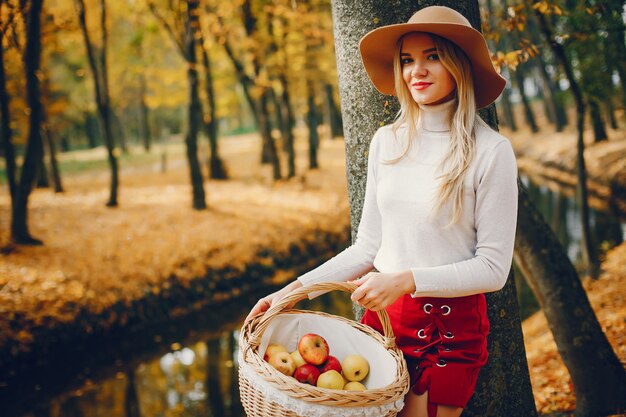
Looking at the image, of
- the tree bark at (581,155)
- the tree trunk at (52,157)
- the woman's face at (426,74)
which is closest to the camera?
the woman's face at (426,74)

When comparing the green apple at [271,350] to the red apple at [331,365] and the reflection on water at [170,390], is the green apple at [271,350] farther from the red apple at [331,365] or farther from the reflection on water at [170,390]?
the reflection on water at [170,390]

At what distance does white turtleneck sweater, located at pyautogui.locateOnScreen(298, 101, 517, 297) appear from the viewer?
1975 mm

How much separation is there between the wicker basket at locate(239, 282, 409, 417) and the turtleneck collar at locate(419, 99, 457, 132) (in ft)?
2.47

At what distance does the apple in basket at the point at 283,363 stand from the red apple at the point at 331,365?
121mm

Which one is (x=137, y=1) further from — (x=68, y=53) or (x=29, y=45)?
(x=68, y=53)

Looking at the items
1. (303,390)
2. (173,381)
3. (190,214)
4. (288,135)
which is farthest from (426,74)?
(288,135)

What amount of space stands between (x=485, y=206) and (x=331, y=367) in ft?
2.94

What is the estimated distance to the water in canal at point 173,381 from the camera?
20.3 feet

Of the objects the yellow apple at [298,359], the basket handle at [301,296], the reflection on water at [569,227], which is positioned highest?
the basket handle at [301,296]

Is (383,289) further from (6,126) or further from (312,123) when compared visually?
(312,123)

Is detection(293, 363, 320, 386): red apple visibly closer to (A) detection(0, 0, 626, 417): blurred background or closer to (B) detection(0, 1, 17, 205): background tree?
(A) detection(0, 0, 626, 417): blurred background

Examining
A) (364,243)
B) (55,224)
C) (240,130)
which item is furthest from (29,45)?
(240,130)

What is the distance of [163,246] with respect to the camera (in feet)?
35.6

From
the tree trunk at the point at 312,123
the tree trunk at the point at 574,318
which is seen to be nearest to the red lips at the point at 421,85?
the tree trunk at the point at 574,318
